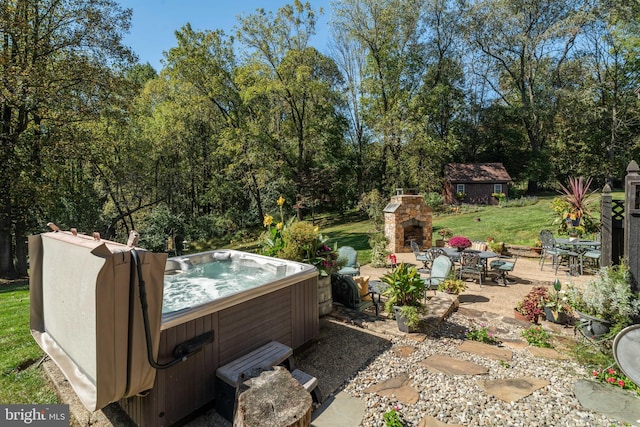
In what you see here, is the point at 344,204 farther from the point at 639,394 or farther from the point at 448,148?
the point at 639,394

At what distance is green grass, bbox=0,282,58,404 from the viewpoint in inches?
117

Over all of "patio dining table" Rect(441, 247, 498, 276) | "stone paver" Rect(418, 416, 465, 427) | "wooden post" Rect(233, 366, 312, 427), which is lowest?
"stone paver" Rect(418, 416, 465, 427)

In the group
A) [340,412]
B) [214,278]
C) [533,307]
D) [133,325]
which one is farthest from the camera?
[214,278]

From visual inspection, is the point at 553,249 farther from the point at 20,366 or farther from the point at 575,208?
the point at 20,366

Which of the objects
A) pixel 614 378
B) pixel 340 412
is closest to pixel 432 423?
pixel 340 412

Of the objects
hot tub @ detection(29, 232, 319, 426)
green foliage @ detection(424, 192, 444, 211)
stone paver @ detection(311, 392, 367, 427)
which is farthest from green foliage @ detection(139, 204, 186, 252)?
green foliage @ detection(424, 192, 444, 211)

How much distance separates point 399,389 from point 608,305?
8.78 ft

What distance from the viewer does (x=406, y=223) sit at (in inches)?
426

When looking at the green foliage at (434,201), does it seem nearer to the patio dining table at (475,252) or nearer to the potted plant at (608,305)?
the patio dining table at (475,252)

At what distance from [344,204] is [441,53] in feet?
40.8

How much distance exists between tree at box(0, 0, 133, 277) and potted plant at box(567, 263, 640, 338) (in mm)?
12578

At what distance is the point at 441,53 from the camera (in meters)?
22.4

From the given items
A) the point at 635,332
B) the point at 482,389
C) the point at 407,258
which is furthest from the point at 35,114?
the point at 635,332

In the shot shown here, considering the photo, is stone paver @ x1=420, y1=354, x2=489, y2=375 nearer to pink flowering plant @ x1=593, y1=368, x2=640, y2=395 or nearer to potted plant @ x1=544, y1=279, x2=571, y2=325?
pink flowering plant @ x1=593, y1=368, x2=640, y2=395
